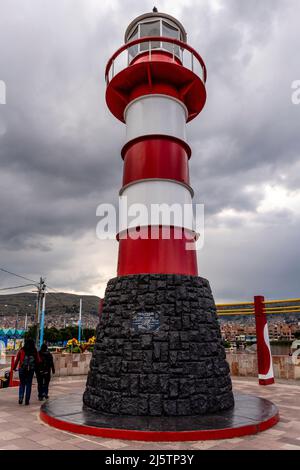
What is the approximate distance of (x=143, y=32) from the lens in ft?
30.3

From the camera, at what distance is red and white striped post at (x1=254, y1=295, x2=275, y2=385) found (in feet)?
38.8

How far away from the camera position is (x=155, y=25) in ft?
30.1

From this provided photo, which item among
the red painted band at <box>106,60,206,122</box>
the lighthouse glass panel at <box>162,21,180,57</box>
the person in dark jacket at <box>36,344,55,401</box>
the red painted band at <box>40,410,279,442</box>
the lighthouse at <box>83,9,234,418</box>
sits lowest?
the red painted band at <box>40,410,279,442</box>

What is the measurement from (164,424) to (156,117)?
6.31m

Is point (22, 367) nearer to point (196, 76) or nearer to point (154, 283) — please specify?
point (154, 283)

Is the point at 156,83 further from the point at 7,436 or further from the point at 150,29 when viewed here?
the point at 7,436

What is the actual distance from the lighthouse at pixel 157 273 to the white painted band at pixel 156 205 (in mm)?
23

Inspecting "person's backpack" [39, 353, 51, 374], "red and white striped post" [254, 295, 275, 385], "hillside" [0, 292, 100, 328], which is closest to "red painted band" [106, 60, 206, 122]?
"person's backpack" [39, 353, 51, 374]

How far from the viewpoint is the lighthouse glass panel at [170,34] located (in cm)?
884

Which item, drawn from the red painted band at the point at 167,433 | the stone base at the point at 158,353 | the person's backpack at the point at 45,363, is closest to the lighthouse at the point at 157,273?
the stone base at the point at 158,353

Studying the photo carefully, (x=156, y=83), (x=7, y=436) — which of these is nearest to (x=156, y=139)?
(x=156, y=83)

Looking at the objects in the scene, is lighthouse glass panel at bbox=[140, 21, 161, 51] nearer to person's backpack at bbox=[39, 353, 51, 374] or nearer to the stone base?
the stone base

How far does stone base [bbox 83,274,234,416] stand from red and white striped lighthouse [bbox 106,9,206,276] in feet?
1.92
